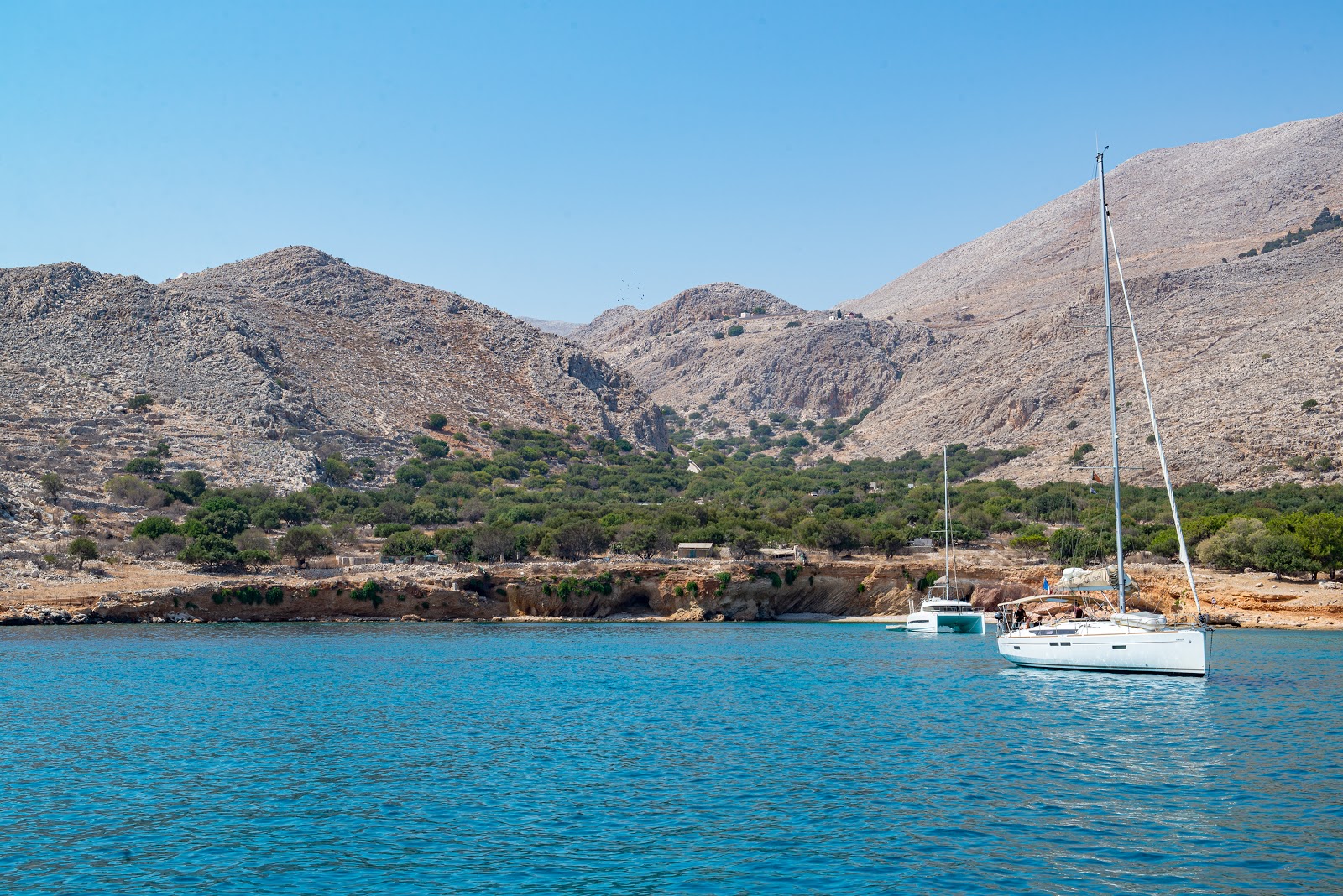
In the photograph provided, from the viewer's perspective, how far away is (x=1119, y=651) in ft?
105

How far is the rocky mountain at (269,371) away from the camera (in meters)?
84.4

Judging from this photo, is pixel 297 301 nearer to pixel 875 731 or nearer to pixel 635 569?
pixel 635 569

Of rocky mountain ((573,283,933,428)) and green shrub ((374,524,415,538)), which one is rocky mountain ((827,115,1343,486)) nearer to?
rocky mountain ((573,283,933,428))

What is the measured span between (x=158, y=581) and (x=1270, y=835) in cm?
5215

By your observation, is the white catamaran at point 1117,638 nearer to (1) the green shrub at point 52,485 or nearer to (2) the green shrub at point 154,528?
(2) the green shrub at point 154,528

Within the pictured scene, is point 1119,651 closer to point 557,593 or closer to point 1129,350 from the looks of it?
point 557,593

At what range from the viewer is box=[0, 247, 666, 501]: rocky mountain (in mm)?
84438

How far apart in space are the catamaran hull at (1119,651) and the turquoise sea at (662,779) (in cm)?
49

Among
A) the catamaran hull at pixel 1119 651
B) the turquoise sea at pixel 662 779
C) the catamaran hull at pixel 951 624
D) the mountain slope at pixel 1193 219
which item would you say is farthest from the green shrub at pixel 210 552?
the mountain slope at pixel 1193 219

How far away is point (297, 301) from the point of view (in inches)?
4872

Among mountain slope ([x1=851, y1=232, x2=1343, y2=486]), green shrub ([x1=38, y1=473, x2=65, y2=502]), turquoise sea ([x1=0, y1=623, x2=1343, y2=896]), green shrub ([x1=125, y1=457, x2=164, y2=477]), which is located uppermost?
mountain slope ([x1=851, y1=232, x2=1343, y2=486])

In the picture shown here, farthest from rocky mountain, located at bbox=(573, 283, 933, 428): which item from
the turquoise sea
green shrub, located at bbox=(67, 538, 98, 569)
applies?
the turquoise sea

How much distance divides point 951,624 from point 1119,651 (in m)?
20.8

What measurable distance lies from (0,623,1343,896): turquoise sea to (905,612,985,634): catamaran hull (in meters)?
17.0
